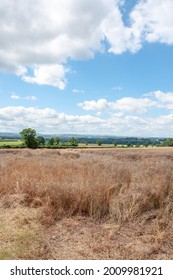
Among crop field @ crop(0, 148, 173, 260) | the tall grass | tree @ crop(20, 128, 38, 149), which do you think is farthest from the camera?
tree @ crop(20, 128, 38, 149)

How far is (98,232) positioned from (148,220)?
4.10ft

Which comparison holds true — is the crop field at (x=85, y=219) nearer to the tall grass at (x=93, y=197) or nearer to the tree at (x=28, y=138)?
the tall grass at (x=93, y=197)

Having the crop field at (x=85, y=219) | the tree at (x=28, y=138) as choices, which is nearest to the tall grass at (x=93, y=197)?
the crop field at (x=85, y=219)

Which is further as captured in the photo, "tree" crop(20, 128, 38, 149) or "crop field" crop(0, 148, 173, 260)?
"tree" crop(20, 128, 38, 149)

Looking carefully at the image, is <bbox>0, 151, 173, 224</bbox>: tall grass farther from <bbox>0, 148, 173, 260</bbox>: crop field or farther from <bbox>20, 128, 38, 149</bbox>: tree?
<bbox>20, 128, 38, 149</bbox>: tree

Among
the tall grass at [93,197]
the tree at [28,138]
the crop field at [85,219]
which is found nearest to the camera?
the crop field at [85,219]

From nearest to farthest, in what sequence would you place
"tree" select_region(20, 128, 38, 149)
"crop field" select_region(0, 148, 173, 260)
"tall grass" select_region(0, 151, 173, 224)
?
"crop field" select_region(0, 148, 173, 260) → "tall grass" select_region(0, 151, 173, 224) → "tree" select_region(20, 128, 38, 149)

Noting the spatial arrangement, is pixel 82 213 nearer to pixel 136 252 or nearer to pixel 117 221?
pixel 117 221

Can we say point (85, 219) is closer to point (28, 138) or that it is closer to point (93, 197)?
point (93, 197)

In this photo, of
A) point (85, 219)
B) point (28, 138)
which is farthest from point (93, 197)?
point (28, 138)

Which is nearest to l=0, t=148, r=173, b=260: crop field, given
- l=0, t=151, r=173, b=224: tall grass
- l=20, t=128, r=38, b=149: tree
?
l=0, t=151, r=173, b=224: tall grass

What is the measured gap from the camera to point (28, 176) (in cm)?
926

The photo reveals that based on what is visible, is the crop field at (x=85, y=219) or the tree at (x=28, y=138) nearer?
the crop field at (x=85, y=219)
